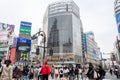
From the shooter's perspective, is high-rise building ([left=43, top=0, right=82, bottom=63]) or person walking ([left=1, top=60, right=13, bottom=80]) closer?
person walking ([left=1, top=60, right=13, bottom=80])

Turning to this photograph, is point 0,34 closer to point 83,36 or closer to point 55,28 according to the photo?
point 55,28

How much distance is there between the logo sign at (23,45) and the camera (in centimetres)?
3812

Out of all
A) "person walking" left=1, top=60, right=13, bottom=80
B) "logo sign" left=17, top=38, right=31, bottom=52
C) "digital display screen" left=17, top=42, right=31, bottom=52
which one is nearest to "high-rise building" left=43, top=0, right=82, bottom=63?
"logo sign" left=17, top=38, right=31, bottom=52

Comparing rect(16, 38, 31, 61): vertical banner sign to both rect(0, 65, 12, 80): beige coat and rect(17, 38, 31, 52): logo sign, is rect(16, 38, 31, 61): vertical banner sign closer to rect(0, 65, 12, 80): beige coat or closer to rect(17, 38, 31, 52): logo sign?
rect(17, 38, 31, 52): logo sign

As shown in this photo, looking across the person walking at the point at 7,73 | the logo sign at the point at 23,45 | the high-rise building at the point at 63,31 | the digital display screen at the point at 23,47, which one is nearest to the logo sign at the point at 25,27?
the logo sign at the point at 23,45

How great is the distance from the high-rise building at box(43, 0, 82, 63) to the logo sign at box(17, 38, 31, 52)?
32472mm

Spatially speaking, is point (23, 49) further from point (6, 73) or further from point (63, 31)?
point (63, 31)

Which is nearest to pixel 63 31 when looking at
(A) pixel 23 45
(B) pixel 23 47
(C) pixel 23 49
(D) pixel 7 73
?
(A) pixel 23 45

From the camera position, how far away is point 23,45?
39.3m

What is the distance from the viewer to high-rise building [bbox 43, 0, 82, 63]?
7238cm

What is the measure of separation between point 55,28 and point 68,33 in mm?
6986

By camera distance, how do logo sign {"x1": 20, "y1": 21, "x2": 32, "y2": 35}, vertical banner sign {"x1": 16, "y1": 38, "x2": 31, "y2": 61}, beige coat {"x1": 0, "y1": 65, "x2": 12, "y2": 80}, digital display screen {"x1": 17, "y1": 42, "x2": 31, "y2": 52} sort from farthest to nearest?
logo sign {"x1": 20, "y1": 21, "x2": 32, "y2": 35} < digital display screen {"x1": 17, "y1": 42, "x2": 31, "y2": 52} < vertical banner sign {"x1": 16, "y1": 38, "x2": 31, "y2": 61} < beige coat {"x1": 0, "y1": 65, "x2": 12, "y2": 80}

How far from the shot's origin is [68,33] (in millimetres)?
74688

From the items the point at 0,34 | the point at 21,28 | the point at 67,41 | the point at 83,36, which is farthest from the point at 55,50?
the point at 0,34
